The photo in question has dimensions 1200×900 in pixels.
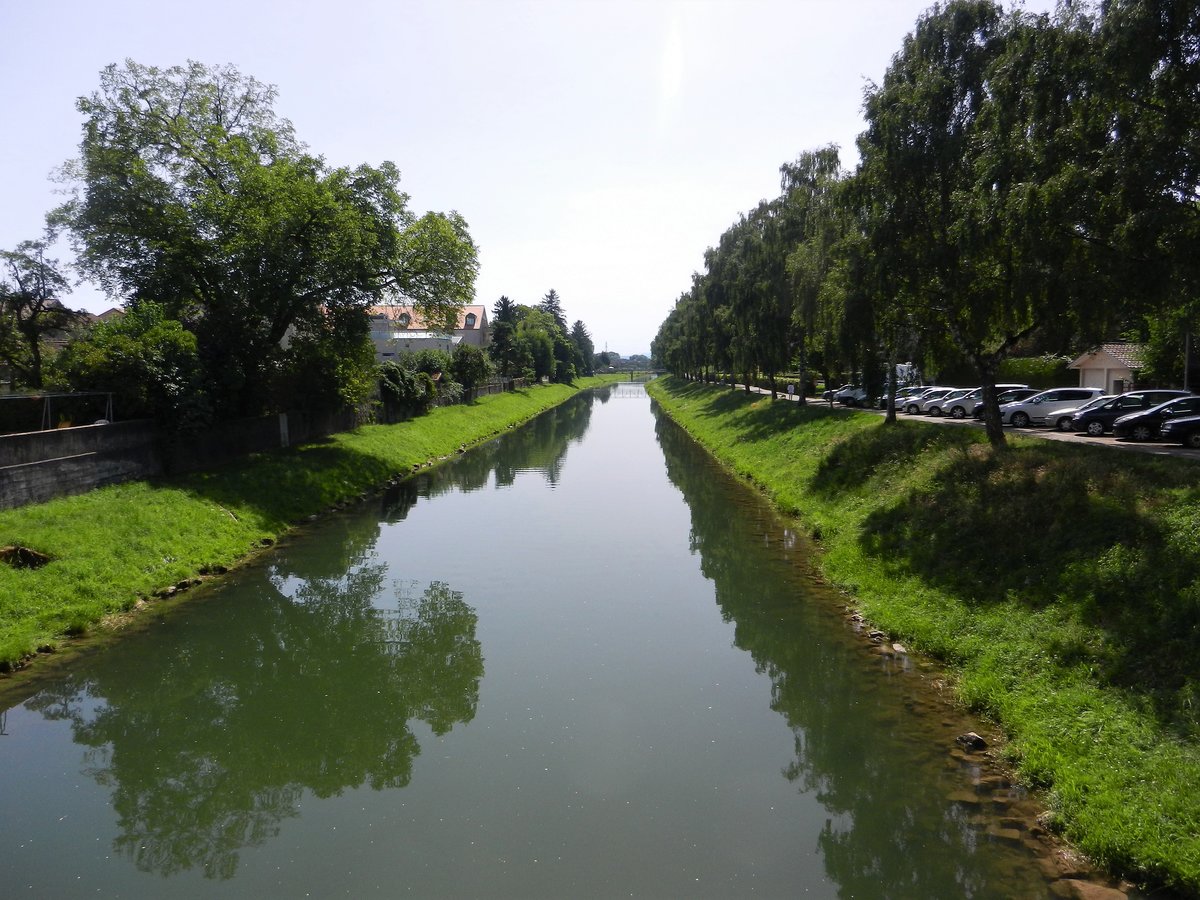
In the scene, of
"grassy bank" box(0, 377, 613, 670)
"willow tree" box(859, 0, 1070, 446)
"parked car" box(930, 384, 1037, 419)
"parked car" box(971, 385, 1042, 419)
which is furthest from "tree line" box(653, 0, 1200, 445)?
"grassy bank" box(0, 377, 613, 670)

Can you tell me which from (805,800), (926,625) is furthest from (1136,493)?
(805,800)

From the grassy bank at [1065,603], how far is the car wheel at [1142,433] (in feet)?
18.6

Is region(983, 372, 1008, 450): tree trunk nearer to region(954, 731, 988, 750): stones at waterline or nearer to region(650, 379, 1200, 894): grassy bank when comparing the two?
region(650, 379, 1200, 894): grassy bank

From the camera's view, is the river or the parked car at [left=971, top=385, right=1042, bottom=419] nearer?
the river

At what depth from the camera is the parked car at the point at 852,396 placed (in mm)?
39216

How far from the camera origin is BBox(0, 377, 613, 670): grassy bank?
39.6 ft

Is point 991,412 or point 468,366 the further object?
point 468,366

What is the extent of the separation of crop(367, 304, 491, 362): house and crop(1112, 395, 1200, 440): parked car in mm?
24339

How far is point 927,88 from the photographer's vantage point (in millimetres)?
17094

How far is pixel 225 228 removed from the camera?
81.8 feet

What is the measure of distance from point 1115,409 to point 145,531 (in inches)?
1102

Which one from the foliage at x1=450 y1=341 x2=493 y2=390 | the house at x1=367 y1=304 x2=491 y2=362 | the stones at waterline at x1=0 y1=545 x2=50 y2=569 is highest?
the house at x1=367 y1=304 x2=491 y2=362

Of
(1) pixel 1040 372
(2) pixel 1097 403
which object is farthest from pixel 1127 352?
(2) pixel 1097 403

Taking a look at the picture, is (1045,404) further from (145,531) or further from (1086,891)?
(145,531)
